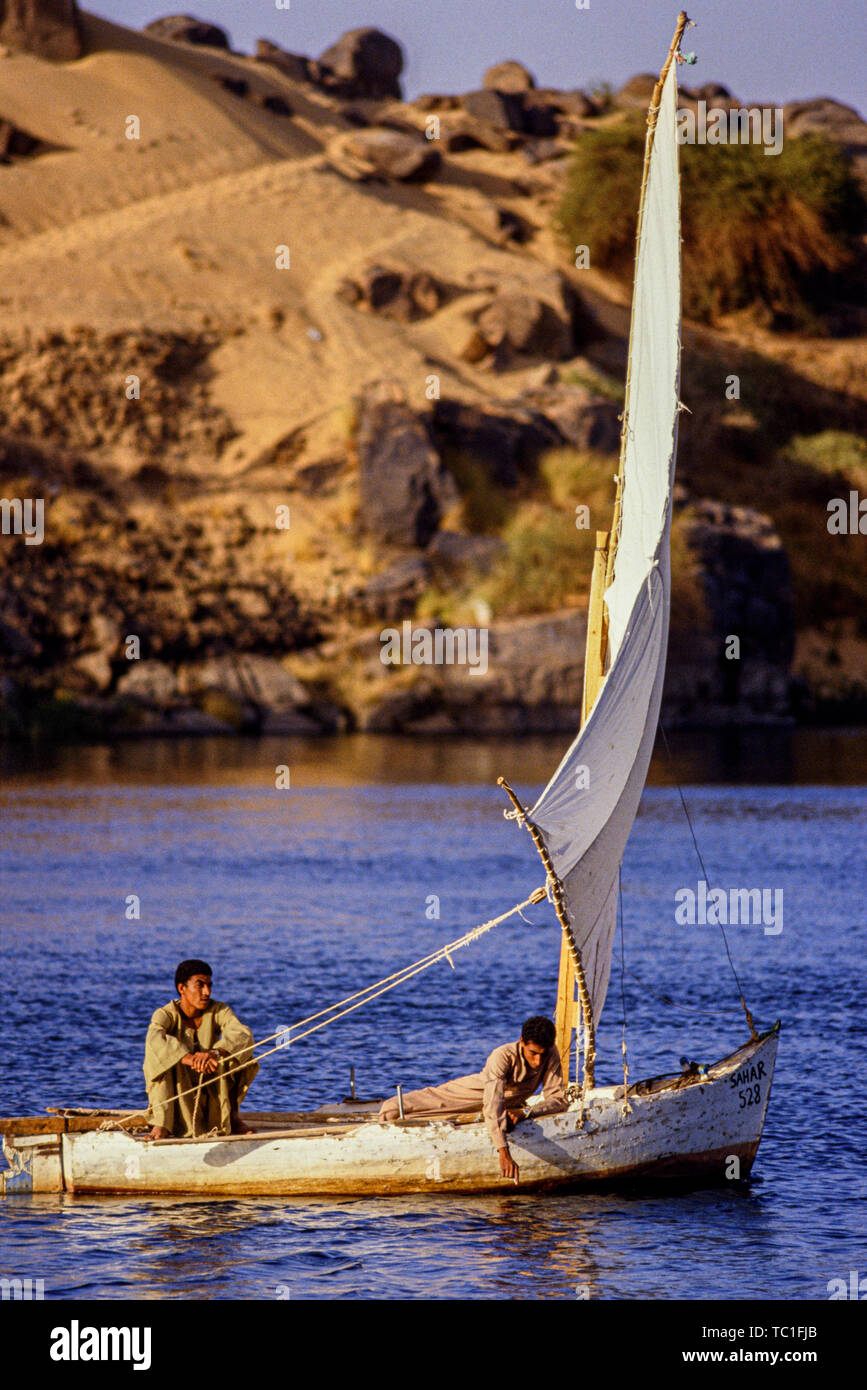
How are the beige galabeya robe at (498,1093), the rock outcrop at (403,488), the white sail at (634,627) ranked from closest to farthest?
the beige galabeya robe at (498,1093) < the white sail at (634,627) < the rock outcrop at (403,488)

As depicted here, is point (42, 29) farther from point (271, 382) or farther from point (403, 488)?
point (403, 488)

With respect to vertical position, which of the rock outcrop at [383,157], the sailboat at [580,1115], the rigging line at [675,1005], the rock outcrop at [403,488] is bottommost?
the rigging line at [675,1005]

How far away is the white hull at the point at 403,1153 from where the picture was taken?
42.1 ft

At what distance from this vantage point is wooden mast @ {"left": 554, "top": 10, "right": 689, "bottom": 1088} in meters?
13.5

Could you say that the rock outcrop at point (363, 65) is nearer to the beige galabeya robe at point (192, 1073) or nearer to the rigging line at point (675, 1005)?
the rigging line at point (675, 1005)

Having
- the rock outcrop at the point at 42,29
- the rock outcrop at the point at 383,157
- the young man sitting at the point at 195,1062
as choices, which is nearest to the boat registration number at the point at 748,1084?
the young man sitting at the point at 195,1062

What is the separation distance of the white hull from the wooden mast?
0.54 metres

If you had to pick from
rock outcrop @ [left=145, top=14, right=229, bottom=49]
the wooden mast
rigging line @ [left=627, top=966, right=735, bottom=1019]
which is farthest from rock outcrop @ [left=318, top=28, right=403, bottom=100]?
the wooden mast

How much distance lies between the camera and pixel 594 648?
14344 millimetres

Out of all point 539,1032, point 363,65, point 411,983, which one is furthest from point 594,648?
point 363,65

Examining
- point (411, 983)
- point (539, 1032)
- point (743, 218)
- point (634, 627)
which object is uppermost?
point (743, 218)

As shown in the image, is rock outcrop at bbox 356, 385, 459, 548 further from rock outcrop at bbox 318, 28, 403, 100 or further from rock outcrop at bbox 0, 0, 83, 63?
rock outcrop at bbox 318, 28, 403, 100

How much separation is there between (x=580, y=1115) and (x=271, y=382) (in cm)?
5504

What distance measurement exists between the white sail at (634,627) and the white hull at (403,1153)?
938 mm
